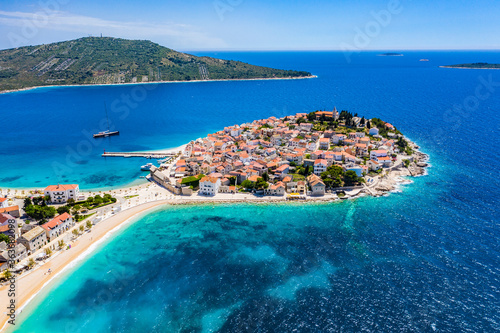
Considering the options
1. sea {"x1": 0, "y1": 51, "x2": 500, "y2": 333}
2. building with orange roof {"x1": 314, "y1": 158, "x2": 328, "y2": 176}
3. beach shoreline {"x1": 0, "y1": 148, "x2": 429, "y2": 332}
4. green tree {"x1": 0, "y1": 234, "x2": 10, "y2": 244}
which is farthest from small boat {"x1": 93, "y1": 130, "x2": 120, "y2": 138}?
building with orange roof {"x1": 314, "y1": 158, "x2": 328, "y2": 176}

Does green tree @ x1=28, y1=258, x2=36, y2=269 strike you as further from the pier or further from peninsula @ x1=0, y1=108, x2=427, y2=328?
the pier

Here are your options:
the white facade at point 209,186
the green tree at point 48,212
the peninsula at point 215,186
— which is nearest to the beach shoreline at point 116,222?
the peninsula at point 215,186

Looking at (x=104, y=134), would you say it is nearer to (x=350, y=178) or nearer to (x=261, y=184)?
(x=261, y=184)

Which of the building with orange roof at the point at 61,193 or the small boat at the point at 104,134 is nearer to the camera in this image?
the building with orange roof at the point at 61,193

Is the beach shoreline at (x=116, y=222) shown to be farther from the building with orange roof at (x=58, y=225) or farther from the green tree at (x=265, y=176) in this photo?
the green tree at (x=265, y=176)

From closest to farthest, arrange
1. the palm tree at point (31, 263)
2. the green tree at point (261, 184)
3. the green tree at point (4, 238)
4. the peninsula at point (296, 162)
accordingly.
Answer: the palm tree at point (31, 263) → the green tree at point (4, 238) → the green tree at point (261, 184) → the peninsula at point (296, 162)

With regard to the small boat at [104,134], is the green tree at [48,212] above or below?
below

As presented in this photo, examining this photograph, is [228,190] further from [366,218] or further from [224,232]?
[366,218]

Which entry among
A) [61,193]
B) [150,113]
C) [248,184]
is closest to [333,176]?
[248,184]

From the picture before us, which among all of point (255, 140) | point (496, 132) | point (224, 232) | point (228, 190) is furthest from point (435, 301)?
point (496, 132)
